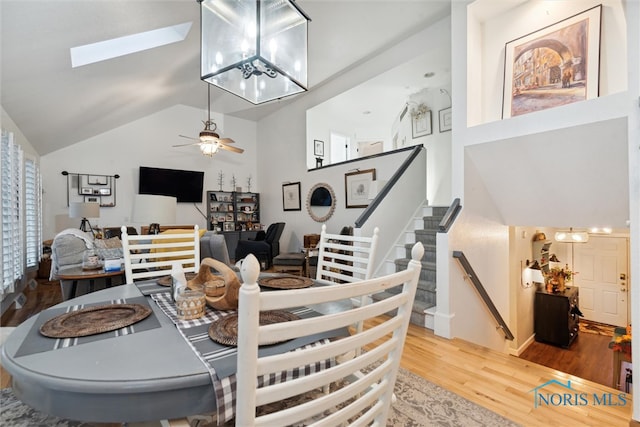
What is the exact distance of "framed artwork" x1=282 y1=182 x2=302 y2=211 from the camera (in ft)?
21.8

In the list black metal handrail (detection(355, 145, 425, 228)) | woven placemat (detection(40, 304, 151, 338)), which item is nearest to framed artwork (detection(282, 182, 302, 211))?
black metal handrail (detection(355, 145, 425, 228))

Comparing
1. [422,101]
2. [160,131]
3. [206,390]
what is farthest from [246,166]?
[206,390]

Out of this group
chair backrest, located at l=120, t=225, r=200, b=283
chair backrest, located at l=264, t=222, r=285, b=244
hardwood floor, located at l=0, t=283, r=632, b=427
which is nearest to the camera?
hardwood floor, located at l=0, t=283, r=632, b=427

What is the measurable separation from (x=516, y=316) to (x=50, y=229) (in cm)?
829

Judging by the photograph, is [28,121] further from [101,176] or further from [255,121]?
[255,121]

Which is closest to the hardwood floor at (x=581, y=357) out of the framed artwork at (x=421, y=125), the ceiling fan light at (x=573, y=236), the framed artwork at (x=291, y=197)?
the ceiling fan light at (x=573, y=236)

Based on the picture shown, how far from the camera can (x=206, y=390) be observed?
743 millimetres

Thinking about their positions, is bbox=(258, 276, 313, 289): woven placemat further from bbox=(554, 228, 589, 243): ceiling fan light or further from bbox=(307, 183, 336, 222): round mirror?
bbox=(554, 228, 589, 243): ceiling fan light

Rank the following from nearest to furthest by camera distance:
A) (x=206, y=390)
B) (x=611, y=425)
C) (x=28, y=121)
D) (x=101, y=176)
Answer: (x=206, y=390) < (x=611, y=425) < (x=28, y=121) < (x=101, y=176)

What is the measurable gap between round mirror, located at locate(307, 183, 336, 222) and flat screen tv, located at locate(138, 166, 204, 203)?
9.31ft

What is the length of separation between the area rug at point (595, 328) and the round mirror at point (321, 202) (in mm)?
4914

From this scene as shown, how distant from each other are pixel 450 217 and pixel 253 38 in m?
2.29

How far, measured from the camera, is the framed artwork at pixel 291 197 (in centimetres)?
664

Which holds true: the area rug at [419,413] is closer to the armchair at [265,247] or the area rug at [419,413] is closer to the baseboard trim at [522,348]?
the baseboard trim at [522,348]
